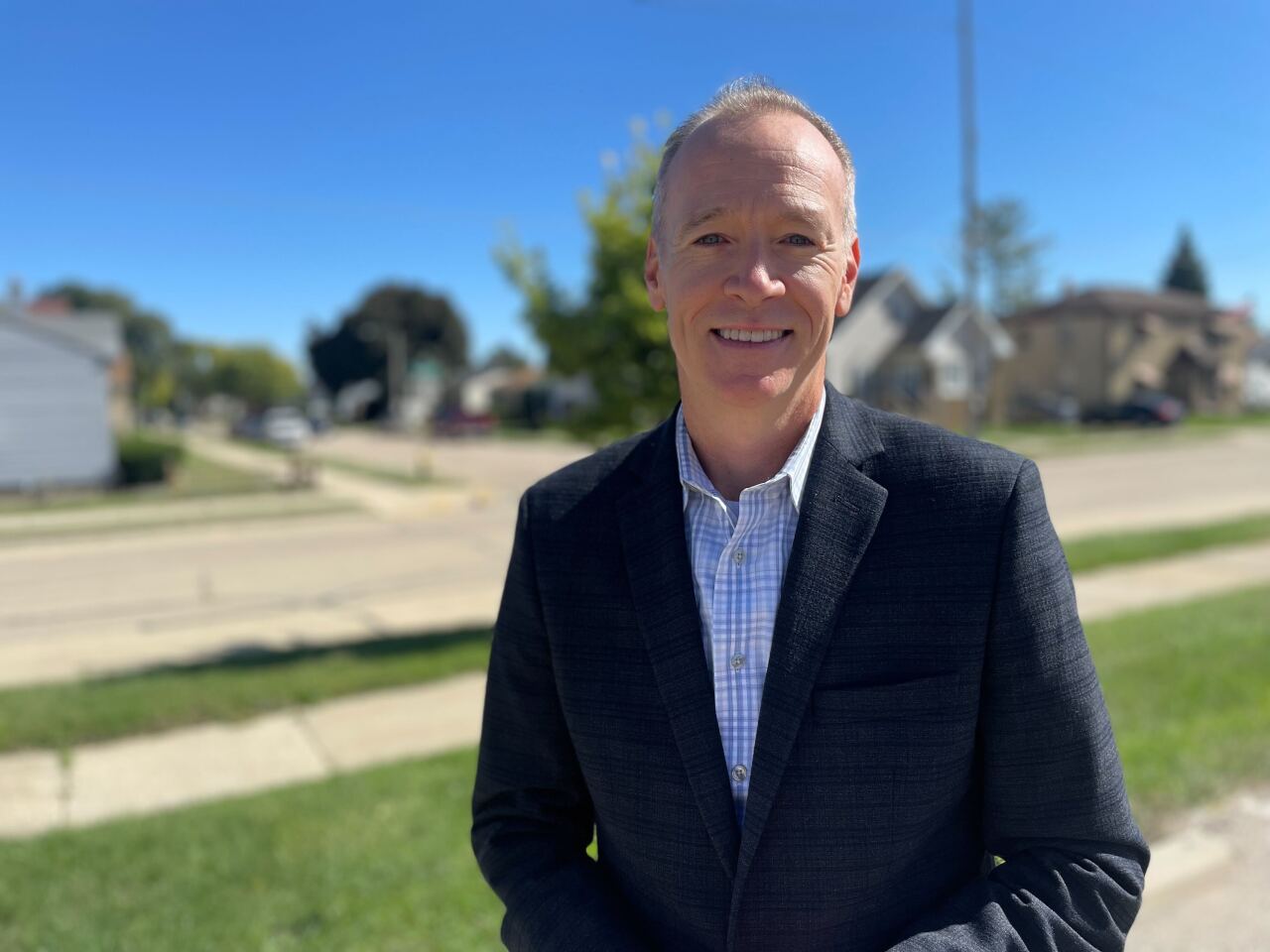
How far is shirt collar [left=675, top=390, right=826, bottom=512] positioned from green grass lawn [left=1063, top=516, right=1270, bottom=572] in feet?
32.1

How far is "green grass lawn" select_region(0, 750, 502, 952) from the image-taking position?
11.7ft

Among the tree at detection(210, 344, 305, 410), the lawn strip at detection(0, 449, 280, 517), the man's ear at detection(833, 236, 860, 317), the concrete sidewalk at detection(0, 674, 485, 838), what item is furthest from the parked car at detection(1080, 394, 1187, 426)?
the tree at detection(210, 344, 305, 410)

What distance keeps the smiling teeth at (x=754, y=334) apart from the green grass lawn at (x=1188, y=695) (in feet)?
11.8

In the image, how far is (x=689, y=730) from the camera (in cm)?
142

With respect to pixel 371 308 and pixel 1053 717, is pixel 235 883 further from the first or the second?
pixel 371 308

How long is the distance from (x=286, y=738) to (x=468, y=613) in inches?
142

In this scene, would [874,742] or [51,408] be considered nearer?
[874,742]

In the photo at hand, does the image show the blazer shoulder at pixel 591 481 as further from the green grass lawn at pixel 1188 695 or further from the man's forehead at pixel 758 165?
the green grass lawn at pixel 1188 695

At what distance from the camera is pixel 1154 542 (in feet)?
38.2

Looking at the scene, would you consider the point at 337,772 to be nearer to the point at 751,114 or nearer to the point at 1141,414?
the point at 751,114

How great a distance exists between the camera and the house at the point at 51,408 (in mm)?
23453

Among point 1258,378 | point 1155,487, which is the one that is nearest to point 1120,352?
point 1258,378

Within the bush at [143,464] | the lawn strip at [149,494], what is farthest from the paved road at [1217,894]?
the bush at [143,464]

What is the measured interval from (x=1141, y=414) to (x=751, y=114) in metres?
45.5
